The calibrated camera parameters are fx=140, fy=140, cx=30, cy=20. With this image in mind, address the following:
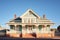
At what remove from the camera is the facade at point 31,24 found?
3753cm

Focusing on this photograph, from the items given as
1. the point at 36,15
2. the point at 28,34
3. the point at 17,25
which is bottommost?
the point at 28,34

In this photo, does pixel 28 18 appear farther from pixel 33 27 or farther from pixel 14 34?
pixel 14 34

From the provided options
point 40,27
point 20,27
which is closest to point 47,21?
point 40,27

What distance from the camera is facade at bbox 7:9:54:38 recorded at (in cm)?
3753

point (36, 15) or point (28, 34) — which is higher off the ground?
point (36, 15)

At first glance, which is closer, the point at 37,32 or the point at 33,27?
the point at 37,32

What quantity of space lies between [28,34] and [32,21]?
3.67 m

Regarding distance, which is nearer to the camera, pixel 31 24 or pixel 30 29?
pixel 31 24

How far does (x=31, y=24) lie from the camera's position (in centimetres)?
3759

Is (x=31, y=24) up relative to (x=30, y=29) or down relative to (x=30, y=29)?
up

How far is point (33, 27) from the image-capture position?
38875mm

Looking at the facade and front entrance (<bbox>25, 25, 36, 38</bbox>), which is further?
front entrance (<bbox>25, 25, 36, 38</bbox>)

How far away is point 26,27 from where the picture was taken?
1528 inches

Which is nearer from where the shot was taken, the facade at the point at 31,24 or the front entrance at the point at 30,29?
the facade at the point at 31,24
